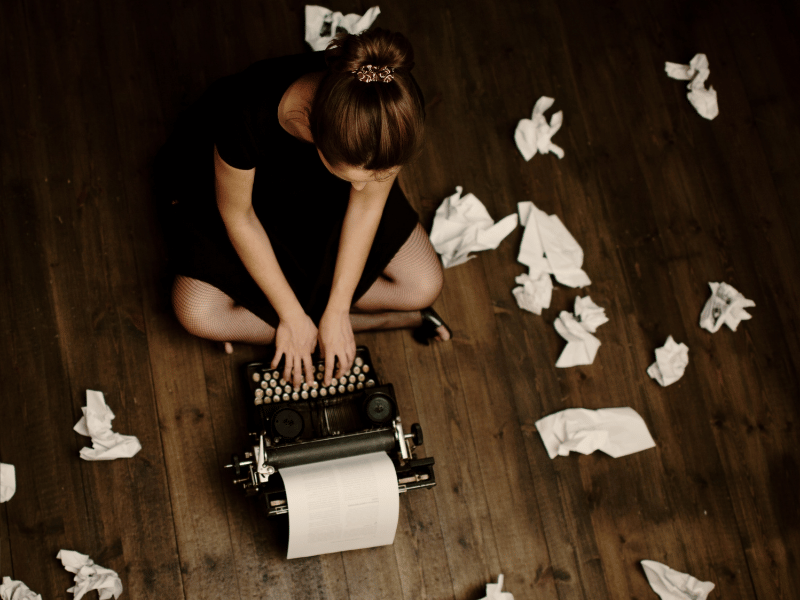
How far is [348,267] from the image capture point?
5.88ft

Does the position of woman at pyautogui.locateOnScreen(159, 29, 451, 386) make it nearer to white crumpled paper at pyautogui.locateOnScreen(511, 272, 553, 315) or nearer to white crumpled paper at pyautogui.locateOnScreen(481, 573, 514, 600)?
white crumpled paper at pyautogui.locateOnScreen(511, 272, 553, 315)

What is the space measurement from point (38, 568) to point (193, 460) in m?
0.49

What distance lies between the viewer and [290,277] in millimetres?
1893

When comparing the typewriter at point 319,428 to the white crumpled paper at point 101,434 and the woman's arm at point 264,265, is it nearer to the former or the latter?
the woman's arm at point 264,265

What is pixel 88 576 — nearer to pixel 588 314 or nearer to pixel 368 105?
pixel 368 105

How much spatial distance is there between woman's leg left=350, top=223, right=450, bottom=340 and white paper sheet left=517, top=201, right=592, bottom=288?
418 mm

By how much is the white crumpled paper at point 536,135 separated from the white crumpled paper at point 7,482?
6.15 ft

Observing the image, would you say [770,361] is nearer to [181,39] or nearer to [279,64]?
[279,64]

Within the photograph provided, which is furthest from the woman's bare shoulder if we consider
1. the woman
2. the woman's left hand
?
the woman's left hand

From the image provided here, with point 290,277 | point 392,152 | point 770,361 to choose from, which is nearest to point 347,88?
point 392,152

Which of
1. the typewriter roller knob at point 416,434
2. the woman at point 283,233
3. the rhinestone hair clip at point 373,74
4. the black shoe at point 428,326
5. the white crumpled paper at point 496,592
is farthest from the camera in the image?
the black shoe at point 428,326

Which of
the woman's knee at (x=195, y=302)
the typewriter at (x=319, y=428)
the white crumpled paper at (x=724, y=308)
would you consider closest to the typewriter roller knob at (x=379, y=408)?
the typewriter at (x=319, y=428)

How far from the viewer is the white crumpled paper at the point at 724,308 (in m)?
2.32

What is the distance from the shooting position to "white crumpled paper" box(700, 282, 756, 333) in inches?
91.3
